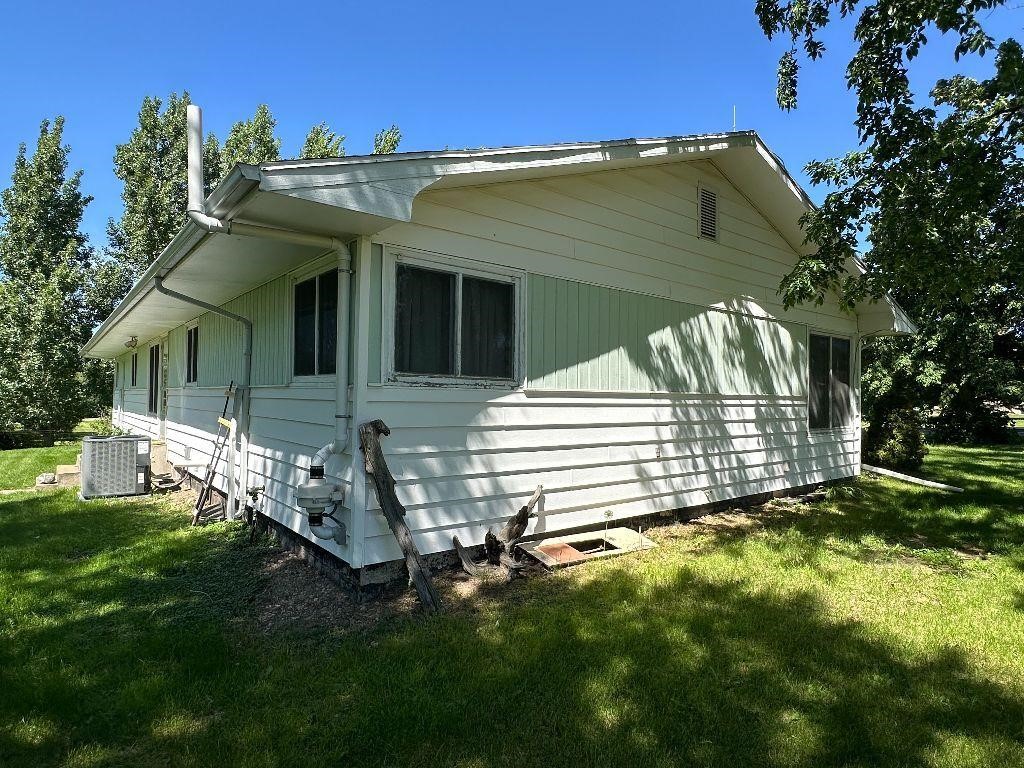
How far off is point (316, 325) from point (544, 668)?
322cm

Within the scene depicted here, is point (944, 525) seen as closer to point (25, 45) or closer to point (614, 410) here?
point (614, 410)

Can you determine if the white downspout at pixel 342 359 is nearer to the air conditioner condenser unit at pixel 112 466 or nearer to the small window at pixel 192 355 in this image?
the air conditioner condenser unit at pixel 112 466

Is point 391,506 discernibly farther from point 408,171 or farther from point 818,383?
point 818,383

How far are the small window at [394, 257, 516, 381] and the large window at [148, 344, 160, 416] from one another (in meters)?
9.89

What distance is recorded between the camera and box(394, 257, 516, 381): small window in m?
4.38

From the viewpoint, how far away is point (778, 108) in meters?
6.71

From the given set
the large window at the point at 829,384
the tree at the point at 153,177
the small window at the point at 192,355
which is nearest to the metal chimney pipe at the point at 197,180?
the small window at the point at 192,355

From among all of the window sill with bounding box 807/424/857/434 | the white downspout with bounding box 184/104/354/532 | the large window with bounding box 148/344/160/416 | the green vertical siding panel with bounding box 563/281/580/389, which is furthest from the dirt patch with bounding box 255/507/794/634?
the large window with bounding box 148/344/160/416

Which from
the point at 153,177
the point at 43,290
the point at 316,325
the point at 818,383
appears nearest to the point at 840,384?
the point at 818,383

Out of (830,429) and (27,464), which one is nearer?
(830,429)

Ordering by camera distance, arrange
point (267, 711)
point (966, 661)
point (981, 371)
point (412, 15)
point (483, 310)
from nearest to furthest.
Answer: point (267, 711)
point (966, 661)
point (483, 310)
point (412, 15)
point (981, 371)

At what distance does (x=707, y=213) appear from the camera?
7.08 meters

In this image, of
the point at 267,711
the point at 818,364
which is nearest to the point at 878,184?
the point at 818,364

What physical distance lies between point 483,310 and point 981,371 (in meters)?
20.9
